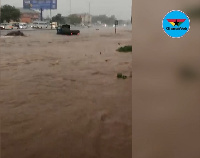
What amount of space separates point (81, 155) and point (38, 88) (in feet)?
11.3

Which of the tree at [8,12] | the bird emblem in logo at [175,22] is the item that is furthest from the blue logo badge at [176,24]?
the tree at [8,12]

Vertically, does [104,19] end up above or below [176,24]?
above

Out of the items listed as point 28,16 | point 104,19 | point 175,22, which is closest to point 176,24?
point 175,22

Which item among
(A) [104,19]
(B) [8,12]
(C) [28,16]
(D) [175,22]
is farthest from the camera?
(A) [104,19]

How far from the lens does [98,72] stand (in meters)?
8.29

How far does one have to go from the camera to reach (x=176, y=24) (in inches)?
51.6

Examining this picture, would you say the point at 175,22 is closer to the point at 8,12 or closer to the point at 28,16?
the point at 8,12

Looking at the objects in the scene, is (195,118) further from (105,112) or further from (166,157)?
(105,112)

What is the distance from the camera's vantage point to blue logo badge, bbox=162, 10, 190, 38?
50.3 inches

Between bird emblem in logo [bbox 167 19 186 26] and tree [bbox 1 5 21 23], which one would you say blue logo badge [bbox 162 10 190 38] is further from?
tree [bbox 1 5 21 23]

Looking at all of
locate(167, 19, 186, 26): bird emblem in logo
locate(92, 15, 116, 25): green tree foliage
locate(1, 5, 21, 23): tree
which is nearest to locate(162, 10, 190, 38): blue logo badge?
locate(167, 19, 186, 26): bird emblem in logo

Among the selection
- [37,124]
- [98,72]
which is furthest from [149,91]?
[98,72]

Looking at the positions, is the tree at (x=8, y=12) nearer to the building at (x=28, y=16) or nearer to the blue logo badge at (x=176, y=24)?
the building at (x=28, y=16)

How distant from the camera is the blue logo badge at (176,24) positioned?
1.28 m
